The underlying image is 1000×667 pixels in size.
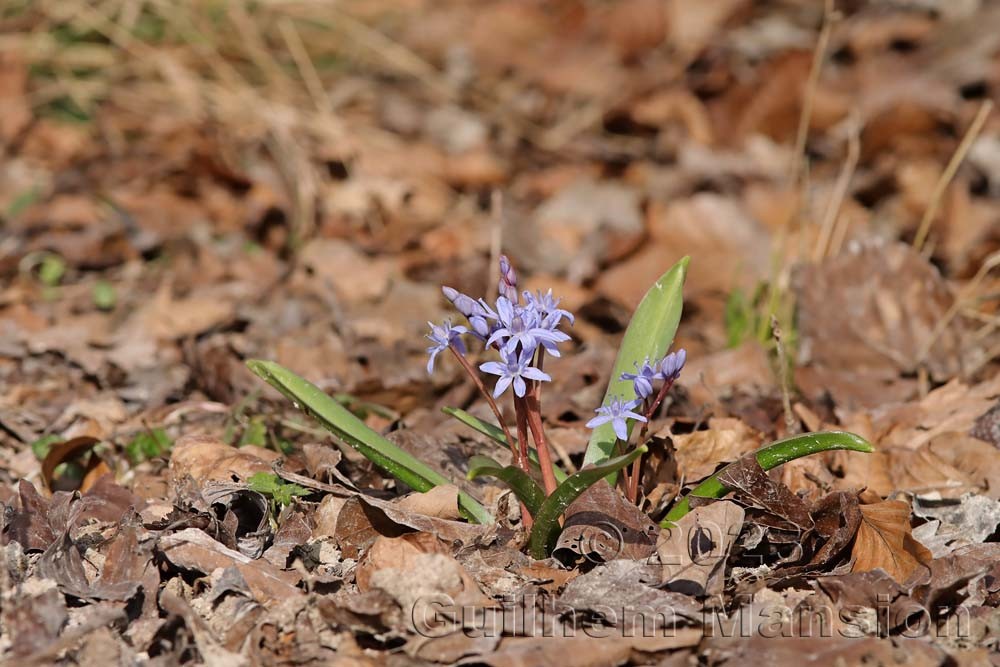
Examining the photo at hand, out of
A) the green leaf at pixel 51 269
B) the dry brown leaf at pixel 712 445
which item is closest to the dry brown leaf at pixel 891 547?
the dry brown leaf at pixel 712 445

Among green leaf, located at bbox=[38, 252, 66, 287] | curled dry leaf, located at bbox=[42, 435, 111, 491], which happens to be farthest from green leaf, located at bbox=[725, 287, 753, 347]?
green leaf, located at bbox=[38, 252, 66, 287]

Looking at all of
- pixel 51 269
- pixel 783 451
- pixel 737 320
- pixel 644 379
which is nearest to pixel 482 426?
pixel 644 379

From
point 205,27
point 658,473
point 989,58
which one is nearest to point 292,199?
point 205,27

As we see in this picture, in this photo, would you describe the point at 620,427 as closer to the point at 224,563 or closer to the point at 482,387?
the point at 482,387

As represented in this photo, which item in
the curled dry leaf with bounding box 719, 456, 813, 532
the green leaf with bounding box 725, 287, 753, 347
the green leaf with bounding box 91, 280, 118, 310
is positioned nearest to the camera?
the curled dry leaf with bounding box 719, 456, 813, 532

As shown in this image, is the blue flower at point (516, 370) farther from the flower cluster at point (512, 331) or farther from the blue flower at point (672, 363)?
the blue flower at point (672, 363)

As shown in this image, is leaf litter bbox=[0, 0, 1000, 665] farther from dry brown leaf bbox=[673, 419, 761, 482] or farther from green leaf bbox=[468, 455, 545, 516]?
green leaf bbox=[468, 455, 545, 516]
